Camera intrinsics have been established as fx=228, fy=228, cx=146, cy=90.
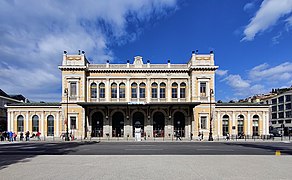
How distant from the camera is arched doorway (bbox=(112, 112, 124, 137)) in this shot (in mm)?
42000

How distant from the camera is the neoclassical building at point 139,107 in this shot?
41219 mm

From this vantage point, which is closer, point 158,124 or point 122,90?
point 158,124

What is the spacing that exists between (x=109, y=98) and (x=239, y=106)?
24.4 metres

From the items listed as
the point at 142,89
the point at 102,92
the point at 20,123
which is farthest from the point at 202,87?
the point at 20,123

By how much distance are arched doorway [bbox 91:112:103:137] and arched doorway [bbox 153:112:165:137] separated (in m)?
9.84

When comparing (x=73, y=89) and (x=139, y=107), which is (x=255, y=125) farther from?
(x=73, y=89)

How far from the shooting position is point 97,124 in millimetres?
42062

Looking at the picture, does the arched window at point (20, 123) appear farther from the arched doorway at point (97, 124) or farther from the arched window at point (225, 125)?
the arched window at point (225, 125)

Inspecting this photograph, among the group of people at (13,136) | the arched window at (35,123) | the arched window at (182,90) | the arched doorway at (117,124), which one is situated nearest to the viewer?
the group of people at (13,136)

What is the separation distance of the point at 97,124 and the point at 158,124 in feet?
36.9

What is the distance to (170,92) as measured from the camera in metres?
42.6

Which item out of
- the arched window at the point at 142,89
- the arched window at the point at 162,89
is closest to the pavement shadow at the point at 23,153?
the arched window at the point at 142,89

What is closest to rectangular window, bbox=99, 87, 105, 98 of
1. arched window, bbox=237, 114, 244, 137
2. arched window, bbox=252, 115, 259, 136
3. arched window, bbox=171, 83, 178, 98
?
arched window, bbox=171, 83, 178, 98

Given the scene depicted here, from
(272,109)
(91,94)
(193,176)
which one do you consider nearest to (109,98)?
(91,94)
